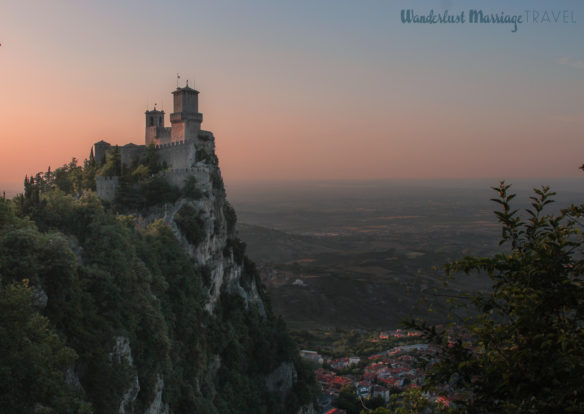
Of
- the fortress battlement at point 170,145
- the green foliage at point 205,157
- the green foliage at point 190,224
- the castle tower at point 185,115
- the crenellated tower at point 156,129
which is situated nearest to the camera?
the green foliage at point 190,224

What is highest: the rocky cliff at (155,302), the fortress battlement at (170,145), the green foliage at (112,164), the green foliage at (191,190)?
the fortress battlement at (170,145)

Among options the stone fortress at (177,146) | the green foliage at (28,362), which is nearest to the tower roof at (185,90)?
the stone fortress at (177,146)

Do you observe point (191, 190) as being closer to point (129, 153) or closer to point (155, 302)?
point (129, 153)

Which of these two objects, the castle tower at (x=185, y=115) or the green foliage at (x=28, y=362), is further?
the castle tower at (x=185, y=115)

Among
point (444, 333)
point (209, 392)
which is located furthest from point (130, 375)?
point (444, 333)

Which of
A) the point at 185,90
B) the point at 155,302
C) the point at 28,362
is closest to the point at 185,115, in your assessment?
the point at 185,90

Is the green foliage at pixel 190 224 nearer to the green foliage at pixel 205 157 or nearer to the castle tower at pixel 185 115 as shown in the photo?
the green foliage at pixel 205 157

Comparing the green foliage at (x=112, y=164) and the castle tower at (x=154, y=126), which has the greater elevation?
the castle tower at (x=154, y=126)

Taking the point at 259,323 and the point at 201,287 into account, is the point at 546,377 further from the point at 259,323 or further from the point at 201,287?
the point at 259,323
